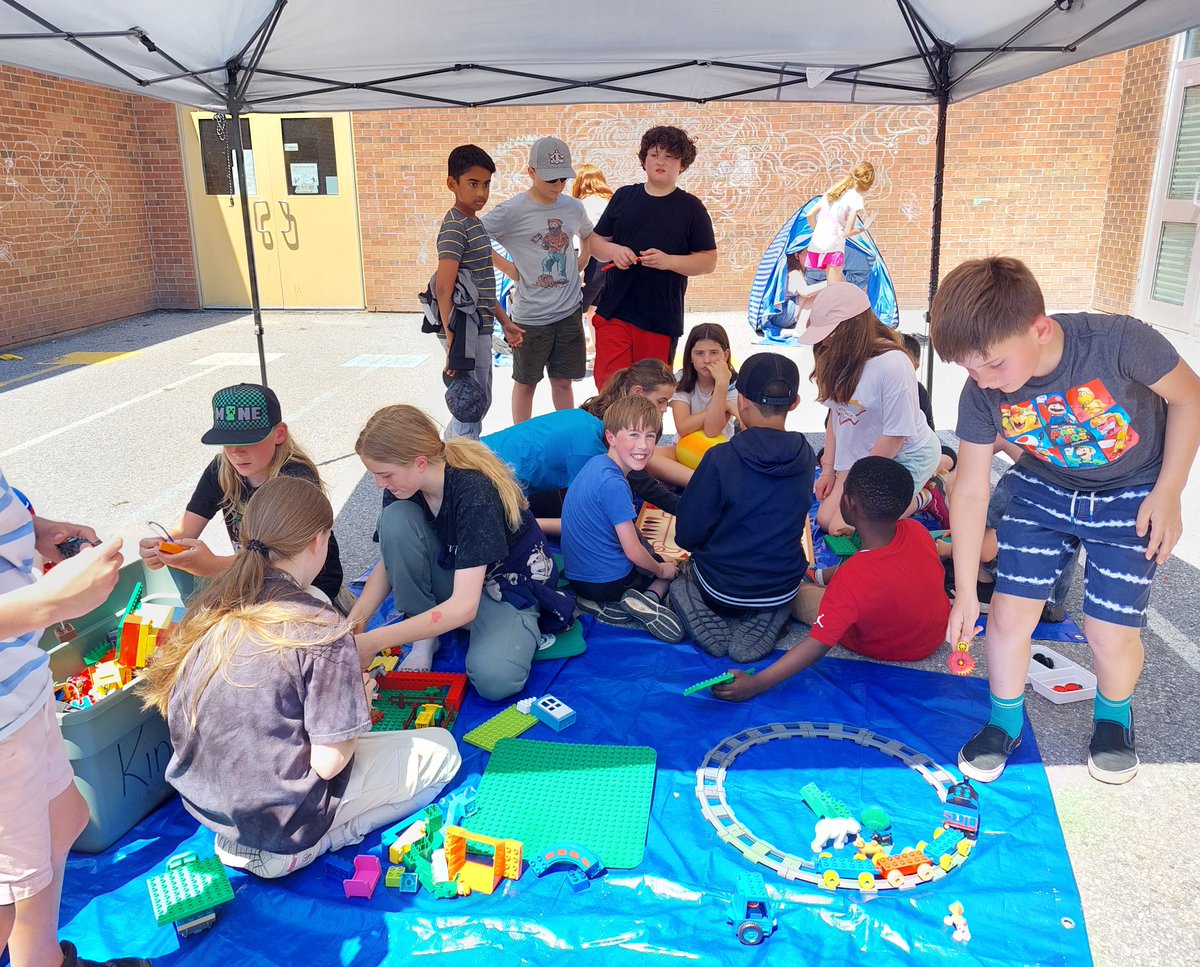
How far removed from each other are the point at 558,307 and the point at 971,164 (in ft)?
25.4

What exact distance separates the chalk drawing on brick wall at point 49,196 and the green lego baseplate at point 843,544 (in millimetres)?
9038

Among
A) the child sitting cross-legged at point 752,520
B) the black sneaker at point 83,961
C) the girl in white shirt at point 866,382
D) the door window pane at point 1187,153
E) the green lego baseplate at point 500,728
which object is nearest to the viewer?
the black sneaker at point 83,961

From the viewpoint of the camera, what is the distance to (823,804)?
2.52m

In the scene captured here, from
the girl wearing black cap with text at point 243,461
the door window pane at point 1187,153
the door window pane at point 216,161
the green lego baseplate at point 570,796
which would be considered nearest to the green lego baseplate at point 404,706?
the green lego baseplate at point 570,796

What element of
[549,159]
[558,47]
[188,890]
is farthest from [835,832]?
[558,47]

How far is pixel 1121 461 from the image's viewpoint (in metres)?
2.46

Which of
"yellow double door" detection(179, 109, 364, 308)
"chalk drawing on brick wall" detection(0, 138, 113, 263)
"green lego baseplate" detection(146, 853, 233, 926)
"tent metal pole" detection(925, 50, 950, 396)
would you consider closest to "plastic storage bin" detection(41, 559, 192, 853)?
"green lego baseplate" detection(146, 853, 233, 926)

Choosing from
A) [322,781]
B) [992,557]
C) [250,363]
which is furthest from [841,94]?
[250,363]

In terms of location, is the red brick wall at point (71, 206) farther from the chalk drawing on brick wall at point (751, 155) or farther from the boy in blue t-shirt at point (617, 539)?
the boy in blue t-shirt at point (617, 539)

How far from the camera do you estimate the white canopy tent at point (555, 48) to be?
3.96 meters

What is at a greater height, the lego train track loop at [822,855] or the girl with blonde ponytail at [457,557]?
the girl with blonde ponytail at [457,557]

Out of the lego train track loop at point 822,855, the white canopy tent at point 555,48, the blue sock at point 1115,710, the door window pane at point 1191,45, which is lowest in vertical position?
the lego train track loop at point 822,855

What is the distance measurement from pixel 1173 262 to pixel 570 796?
970cm

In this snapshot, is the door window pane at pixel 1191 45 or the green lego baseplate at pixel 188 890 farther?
the door window pane at pixel 1191 45
